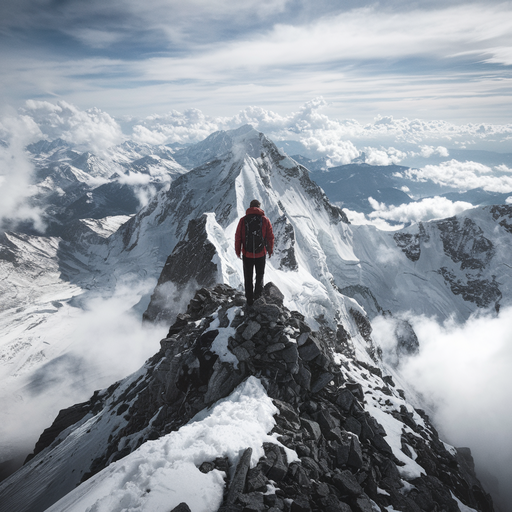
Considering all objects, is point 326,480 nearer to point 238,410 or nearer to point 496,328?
point 238,410

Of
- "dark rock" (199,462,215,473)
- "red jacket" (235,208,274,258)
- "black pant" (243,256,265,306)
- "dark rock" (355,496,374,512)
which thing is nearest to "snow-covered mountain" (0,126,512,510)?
"dark rock" (199,462,215,473)

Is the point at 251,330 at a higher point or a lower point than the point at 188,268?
higher

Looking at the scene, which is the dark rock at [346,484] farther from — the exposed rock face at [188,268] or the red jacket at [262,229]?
the exposed rock face at [188,268]

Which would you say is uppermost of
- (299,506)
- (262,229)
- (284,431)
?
(262,229)

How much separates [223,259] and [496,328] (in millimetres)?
186308

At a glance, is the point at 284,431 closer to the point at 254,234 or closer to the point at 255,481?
the point at 255,481

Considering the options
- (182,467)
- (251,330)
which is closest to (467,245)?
(251,330)

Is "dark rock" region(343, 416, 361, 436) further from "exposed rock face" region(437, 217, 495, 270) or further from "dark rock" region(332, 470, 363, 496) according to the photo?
"exposed rock face" region(437, 217, 495, 270)

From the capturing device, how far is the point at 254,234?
12.2m

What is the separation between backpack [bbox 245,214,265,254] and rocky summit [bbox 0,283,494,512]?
2983mm

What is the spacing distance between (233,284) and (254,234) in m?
35.2

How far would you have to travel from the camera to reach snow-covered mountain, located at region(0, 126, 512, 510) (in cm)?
1884

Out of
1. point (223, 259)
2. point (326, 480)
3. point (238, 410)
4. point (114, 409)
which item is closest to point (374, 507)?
point (326, 480)

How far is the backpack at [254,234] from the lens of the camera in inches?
478
